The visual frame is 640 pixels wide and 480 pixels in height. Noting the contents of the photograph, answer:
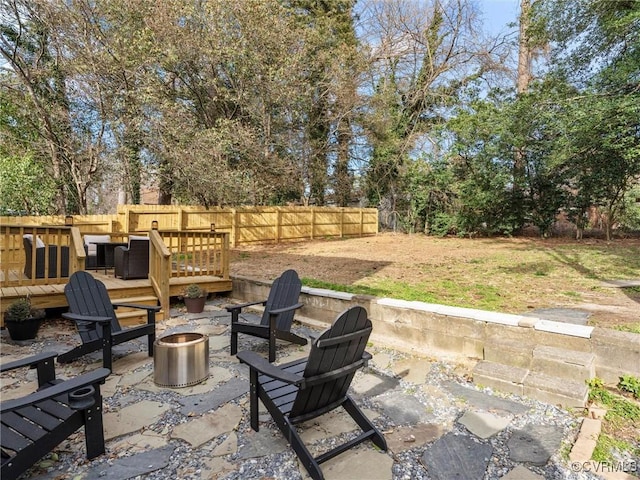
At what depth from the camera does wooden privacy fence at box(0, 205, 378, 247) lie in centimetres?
1064

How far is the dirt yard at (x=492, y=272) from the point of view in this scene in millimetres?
4707

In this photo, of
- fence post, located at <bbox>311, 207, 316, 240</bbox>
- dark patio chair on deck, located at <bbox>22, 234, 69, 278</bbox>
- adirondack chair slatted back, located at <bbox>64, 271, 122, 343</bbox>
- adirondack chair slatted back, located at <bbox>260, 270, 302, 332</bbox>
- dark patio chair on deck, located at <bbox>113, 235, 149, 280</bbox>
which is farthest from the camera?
fence post, located at <bbox>311, 207, 316, 240</bbox>

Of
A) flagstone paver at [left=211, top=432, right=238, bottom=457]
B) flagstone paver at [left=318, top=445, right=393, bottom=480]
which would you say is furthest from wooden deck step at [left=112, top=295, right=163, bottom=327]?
flagstone paver at [left=318, top=445, right=393, bottom=480]

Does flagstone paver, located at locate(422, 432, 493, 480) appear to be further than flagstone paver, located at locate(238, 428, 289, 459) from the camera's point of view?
No

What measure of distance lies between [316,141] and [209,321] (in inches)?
462

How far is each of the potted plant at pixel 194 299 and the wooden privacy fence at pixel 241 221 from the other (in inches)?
121

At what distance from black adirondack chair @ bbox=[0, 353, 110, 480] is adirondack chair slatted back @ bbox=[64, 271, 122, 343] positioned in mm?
1193

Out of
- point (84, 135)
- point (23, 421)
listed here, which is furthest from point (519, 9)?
point (23, 421)

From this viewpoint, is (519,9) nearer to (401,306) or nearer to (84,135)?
(401,306)

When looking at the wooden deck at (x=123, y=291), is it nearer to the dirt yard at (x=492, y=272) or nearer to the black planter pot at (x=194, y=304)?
the black planter pot at (x=194, y=304)

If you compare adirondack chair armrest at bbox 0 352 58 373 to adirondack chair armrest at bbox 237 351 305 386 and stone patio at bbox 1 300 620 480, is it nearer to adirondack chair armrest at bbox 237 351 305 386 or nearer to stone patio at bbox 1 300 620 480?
stone patio at bbox 1 300 620 480

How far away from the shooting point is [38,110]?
10.3 meters

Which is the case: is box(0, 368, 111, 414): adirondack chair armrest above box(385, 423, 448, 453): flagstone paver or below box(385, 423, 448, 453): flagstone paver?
above

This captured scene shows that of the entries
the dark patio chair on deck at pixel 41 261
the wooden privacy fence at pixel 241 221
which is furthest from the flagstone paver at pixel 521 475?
the wooden privacy fence at pixel 241 221
